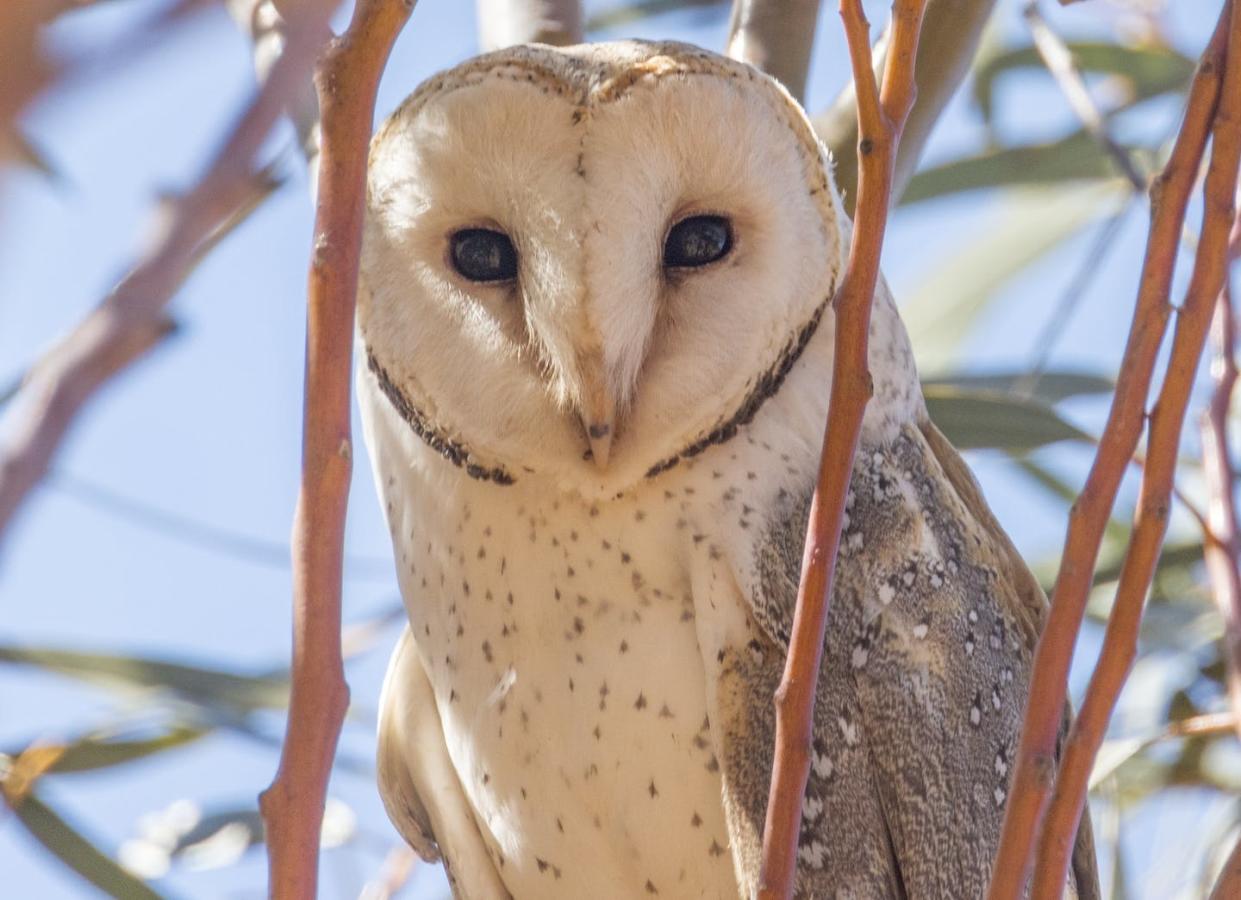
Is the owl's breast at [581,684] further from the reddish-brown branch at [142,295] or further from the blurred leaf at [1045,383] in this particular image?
the reddish-brown branch at [142,295]

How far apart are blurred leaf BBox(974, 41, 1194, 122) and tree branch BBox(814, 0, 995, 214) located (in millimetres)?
842

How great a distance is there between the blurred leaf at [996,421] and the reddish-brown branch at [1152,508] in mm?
1385

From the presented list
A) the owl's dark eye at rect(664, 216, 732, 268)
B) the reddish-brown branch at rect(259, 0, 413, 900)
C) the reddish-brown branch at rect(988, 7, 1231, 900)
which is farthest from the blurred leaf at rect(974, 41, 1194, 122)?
the reddish-brown branch at rect(259, 0, 413, 900)

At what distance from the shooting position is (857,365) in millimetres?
843

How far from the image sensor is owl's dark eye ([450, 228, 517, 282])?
1.54 m

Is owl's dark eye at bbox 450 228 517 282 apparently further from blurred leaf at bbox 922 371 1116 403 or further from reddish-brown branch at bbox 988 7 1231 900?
blurred leaf at bbox 922 371 1116 403

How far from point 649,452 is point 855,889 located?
1.48 ft

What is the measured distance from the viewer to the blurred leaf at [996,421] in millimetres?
2240

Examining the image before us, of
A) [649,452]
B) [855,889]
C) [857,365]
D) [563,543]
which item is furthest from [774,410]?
[857,365]

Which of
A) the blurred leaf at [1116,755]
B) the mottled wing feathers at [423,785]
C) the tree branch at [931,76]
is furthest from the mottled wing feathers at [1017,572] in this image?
the mottled wing feathers at [423,785]

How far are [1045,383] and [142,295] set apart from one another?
240 cm

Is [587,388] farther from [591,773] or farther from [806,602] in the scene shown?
[806,602]

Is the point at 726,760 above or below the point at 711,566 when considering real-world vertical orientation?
below

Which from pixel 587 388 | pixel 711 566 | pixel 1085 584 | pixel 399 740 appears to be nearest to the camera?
pixel 1085 584
